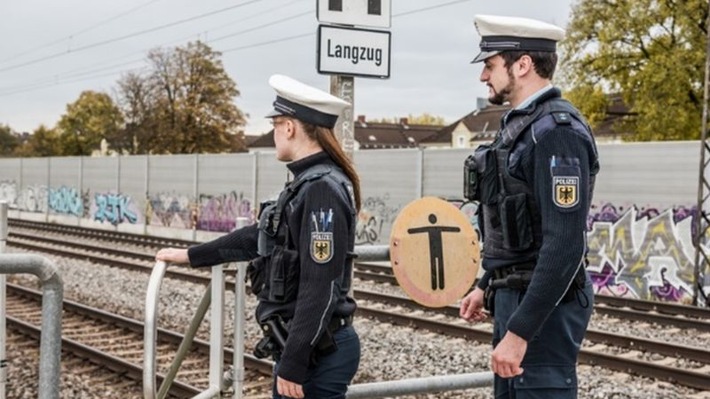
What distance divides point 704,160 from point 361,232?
10.8 metres

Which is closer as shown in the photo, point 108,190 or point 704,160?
point 704,160

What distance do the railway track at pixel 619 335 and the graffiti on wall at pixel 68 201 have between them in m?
20.9

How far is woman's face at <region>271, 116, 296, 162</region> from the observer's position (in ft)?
11.5

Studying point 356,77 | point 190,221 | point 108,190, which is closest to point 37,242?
point 190,221

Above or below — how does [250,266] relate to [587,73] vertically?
below

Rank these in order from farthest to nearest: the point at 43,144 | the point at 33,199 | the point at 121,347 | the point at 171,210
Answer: the point at 43,144 → the point at 33,199 → the point at 171,210 → the point at 121,347

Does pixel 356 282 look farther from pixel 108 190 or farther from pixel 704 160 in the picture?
pixel 108 190

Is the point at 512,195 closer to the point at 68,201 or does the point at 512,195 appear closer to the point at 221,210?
the point at 221,210

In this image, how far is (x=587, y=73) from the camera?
41281 mm

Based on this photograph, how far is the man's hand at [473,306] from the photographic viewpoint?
366 cm

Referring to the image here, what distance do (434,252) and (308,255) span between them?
772 millimetres

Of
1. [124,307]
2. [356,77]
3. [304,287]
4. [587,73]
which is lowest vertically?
[124,307]

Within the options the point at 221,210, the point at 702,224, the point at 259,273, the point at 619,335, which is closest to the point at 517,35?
the point at 259,273

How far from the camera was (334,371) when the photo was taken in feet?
11.2
